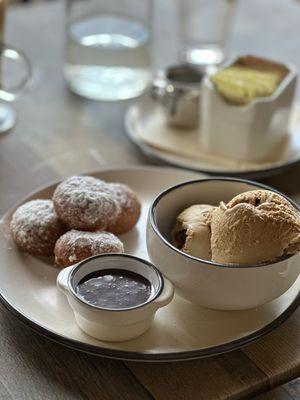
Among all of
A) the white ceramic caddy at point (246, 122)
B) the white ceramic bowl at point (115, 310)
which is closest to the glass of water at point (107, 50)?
the white ceramic caddy at point (246, 122)

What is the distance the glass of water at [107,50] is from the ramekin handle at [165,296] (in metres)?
0.70

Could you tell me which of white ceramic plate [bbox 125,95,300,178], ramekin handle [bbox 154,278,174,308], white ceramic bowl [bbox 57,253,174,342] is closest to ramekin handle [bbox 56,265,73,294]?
white ceramic bowl [bbox 57,253,174,342]

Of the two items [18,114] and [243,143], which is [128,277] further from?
[18,114]

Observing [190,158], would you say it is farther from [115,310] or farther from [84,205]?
[115,310]

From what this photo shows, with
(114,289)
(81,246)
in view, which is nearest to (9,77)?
(81,246)

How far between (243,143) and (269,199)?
0.39 m

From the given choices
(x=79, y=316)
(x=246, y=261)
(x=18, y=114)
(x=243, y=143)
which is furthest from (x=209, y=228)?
(x=18, y=114)

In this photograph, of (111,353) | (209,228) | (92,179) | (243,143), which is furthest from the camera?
(243,143)

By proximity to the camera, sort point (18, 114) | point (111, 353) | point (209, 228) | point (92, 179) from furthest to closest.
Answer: point (18, 114), point (92, 179), point (209, 228), point (111, 353)

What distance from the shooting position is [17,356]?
2.93 feet

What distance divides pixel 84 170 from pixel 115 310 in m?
0.48

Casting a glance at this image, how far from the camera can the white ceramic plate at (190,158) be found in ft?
4.20

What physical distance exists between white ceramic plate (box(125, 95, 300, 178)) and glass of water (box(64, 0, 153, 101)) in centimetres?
7

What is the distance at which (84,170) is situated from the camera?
1292 millimetres
